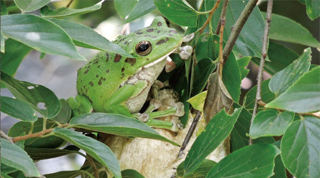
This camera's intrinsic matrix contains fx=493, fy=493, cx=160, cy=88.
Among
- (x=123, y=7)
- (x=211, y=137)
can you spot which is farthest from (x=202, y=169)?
(x=123, y=7)

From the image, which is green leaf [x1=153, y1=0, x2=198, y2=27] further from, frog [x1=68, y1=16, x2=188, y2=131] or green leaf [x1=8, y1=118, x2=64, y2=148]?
green leaf [x1=8, y1=118, x2=64, y2=148]

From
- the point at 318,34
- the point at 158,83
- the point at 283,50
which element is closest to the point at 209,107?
the point at 158,83

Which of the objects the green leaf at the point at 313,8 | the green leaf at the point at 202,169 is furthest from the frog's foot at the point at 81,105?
the green leaf at the point at 313,8

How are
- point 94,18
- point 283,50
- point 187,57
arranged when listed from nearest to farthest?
1. point 187,57
2. point 283,50
3. point 94,18

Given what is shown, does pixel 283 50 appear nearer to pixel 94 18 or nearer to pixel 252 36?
pixel 252 36

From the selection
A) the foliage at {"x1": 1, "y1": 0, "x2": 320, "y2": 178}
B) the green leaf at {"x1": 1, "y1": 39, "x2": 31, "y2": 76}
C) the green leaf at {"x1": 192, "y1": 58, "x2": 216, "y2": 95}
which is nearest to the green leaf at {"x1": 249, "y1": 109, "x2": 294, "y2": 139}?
the foliage at {"x1": 1, "y1": 0, "x2": 320, "y2": 178}

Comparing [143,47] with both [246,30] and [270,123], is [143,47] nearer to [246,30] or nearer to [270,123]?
[246,30]
